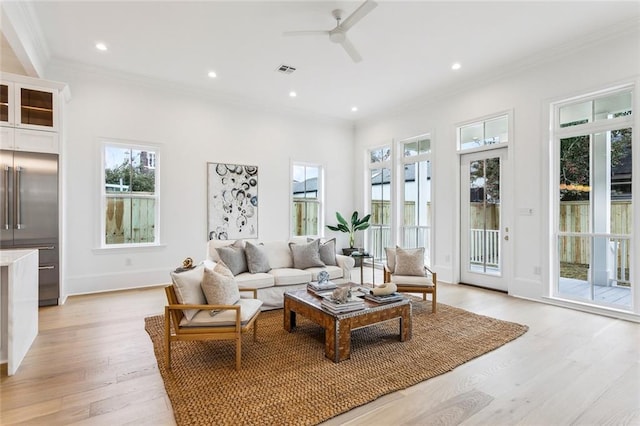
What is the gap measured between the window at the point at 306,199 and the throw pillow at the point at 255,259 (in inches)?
106

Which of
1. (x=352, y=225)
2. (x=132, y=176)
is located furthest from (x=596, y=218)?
(x=132, y=176)

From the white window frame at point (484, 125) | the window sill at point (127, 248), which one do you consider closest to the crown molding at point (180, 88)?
the window sill at point (127, 248)


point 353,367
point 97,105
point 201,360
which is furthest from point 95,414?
point 97,105

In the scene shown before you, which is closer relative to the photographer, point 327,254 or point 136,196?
point 327,254

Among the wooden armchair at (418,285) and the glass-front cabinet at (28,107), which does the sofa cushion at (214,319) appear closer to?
the wooden armchair at (418,285)

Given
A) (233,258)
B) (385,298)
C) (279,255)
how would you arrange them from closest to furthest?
(385,298) < (233,258) < (279,255)

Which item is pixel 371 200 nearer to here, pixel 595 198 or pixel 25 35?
pixel 595 198

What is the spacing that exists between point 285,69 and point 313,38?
1.04 m

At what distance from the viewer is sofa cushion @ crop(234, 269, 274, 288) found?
3947mm

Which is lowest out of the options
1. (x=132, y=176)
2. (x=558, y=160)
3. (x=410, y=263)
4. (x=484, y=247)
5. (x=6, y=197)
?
(x=410, y=263)

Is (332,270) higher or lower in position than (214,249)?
lower

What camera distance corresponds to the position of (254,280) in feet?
13.2

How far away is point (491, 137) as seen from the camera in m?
5.38

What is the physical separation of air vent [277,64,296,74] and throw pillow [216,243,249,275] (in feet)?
9.28
